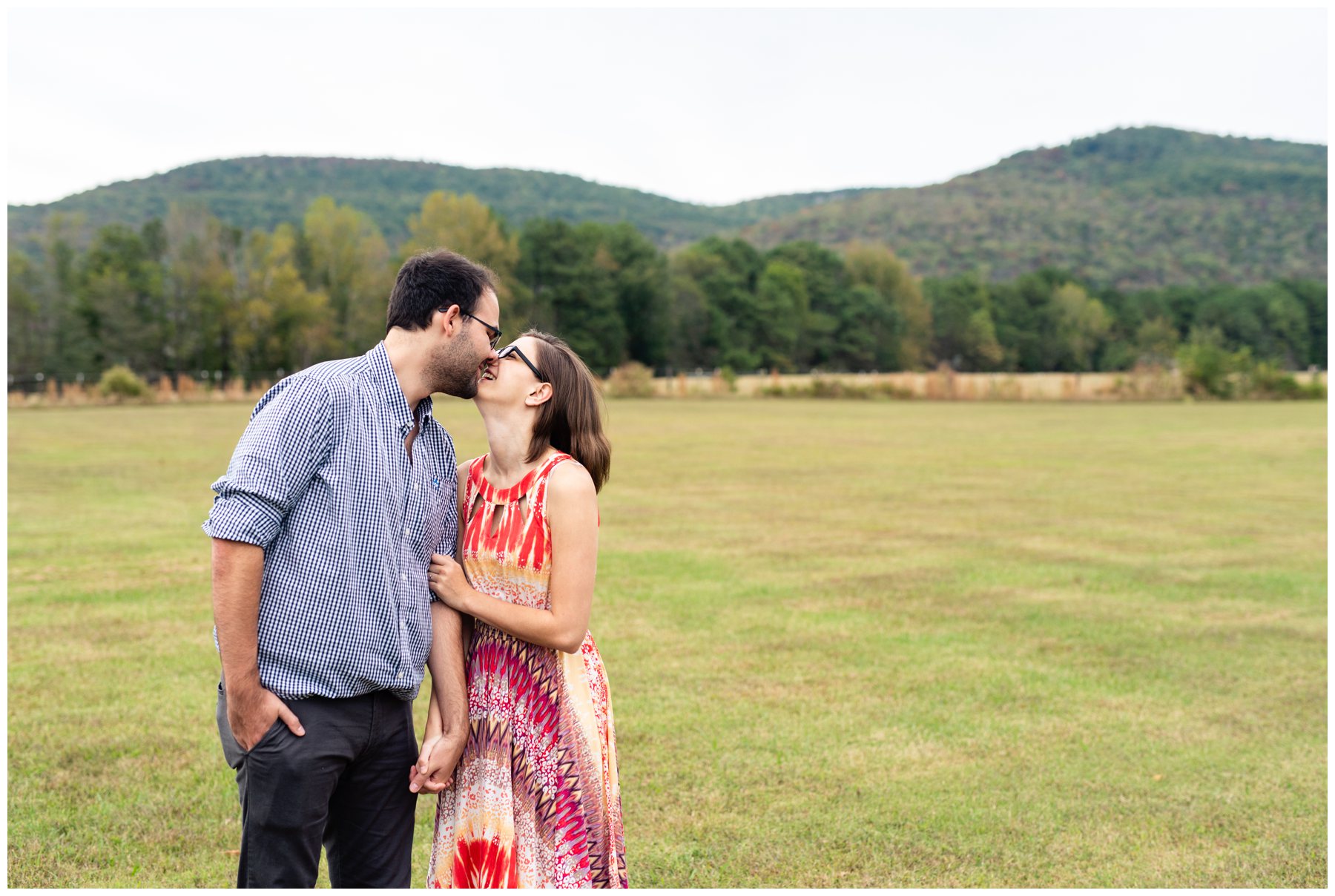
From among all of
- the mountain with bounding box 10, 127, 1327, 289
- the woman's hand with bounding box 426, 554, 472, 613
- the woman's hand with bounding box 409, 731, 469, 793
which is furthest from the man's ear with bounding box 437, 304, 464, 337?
the mountain with bounding box 10, 127, 1327, 289

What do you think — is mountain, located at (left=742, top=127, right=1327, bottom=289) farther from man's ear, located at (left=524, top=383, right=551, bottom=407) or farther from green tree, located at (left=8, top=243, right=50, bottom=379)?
man's ear, located at (left=524, top=383, right=551, bottom=407)

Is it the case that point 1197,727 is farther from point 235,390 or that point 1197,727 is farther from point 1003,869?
point 235,390

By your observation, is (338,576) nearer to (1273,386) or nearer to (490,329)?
(490,329)

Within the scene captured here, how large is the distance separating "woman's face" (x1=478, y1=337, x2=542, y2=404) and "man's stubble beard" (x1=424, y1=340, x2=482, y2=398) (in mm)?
113

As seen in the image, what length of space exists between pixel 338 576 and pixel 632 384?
54163mm

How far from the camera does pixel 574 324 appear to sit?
7900 cm

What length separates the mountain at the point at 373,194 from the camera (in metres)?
155

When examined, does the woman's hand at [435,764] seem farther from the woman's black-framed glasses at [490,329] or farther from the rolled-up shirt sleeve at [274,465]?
the woman's black-framed glasses at [490,329]

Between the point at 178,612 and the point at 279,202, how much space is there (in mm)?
168598

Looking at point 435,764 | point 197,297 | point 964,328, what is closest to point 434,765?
point 435,764

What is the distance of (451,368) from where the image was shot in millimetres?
2670

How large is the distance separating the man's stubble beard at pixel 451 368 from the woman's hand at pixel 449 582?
1.46ft

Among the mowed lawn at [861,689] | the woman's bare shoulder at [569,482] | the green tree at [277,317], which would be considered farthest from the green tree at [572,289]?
the woman's bare shoulder at [569,482]

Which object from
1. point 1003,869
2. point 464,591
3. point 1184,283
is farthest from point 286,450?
point 1184,283
